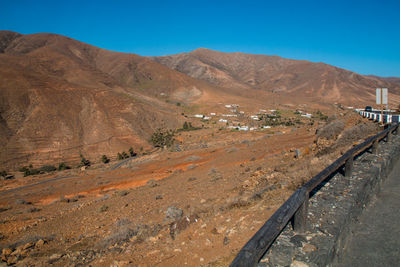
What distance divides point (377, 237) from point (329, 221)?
4.48 feet

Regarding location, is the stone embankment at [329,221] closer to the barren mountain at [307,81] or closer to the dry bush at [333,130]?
the dry bush at [333,130]

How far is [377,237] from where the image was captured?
4117mm

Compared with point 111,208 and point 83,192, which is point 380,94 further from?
point 83,192

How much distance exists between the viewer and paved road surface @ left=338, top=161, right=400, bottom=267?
11.7 feet

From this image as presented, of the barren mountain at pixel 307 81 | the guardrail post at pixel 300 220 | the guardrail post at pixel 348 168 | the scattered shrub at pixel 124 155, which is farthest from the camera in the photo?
the barren mountain at pixel 307 81

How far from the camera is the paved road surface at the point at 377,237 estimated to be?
358cm

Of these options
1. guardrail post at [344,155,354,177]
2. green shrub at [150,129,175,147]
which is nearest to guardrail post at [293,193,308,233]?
guardrail post at [344,155,354,177]

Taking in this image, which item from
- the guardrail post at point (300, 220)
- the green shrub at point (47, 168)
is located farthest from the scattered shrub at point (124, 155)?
the guardrail post at point (300, 220)

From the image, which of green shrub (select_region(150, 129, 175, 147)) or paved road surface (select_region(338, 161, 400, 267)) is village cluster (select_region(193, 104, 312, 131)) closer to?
green shrub (select_region(150, 129, 175, 147))

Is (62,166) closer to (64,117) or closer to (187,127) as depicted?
(64,117)

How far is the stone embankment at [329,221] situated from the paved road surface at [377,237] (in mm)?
196

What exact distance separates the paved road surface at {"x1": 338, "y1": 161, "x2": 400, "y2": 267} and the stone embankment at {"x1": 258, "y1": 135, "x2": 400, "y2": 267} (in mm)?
196

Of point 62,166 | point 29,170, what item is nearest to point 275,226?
point 62,166

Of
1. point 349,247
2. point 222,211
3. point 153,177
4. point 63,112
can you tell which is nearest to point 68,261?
point 222,211
